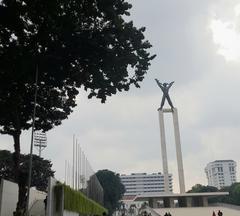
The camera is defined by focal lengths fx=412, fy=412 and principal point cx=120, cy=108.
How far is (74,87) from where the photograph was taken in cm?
2050

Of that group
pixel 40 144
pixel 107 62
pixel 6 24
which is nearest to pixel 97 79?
pixel 107 62

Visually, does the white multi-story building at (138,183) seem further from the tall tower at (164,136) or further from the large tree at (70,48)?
the large tree at (70,48)

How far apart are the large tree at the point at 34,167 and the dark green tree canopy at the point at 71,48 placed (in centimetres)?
3415

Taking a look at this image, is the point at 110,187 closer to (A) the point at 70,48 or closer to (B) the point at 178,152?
(B) the point at 178,152

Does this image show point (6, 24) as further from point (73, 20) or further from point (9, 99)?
point (9, 99)

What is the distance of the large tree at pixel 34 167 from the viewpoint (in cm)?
5288

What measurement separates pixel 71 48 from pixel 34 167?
39.1m

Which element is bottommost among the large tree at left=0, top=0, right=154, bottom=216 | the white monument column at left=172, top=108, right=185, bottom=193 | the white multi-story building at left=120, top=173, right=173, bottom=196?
the large tree at left=0, top=0, right=154, bottom=216

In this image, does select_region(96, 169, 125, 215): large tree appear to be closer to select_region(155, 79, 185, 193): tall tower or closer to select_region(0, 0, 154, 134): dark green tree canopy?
select_region(155, 79, 185, 193): tall tower

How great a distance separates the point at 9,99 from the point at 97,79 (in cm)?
522

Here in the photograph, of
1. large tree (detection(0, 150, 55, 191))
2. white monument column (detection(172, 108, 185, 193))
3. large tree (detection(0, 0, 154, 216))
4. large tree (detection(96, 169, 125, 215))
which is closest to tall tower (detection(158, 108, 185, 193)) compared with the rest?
white monument column (detection(172, 108, 185, 193))

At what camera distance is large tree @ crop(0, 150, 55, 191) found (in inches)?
2082

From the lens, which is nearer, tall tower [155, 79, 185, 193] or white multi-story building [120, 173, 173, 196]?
tall tower [155, 79, 185, 193]

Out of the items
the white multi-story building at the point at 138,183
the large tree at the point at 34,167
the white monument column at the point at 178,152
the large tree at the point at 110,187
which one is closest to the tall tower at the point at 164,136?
the white monument column at the point at 178,152
